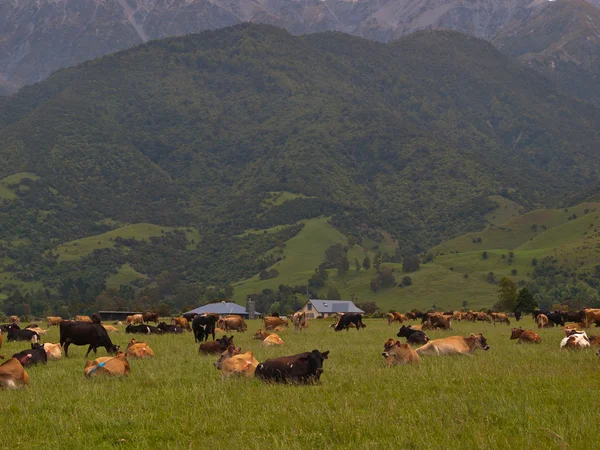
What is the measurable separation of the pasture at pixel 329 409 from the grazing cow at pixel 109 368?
1.10 ft

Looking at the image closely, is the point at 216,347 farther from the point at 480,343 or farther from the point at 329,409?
the point at 329,409

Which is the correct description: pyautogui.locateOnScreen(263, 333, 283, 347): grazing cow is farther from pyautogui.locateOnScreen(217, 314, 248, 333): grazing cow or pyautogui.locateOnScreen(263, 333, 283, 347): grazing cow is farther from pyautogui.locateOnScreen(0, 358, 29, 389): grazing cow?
pyautogui.locateOnScreen(217, 314, 248, 333): grazing cow

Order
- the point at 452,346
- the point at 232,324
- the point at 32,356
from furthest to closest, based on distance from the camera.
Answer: the point at 232,324, the point at 452,346, the point at 32,356

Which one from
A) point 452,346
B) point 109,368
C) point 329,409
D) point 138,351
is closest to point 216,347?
point 138,351

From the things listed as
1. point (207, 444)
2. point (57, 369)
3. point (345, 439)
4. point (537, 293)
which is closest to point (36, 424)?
point (207, 444)

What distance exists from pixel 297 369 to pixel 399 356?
4.81 meters

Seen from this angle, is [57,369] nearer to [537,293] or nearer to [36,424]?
[36,424]

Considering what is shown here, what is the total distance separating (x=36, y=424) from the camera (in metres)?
13.4

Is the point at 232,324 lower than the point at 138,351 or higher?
lower

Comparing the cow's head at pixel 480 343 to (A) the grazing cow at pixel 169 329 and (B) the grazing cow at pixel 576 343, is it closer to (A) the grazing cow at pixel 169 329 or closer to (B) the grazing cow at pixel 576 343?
(B) the grazing cow at pixel 576 343

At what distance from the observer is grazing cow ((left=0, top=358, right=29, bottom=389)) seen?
57.7 feet

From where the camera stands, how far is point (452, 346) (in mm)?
24438

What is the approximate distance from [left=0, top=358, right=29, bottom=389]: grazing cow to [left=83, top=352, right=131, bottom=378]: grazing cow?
187cm

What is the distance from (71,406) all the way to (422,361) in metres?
11.1
